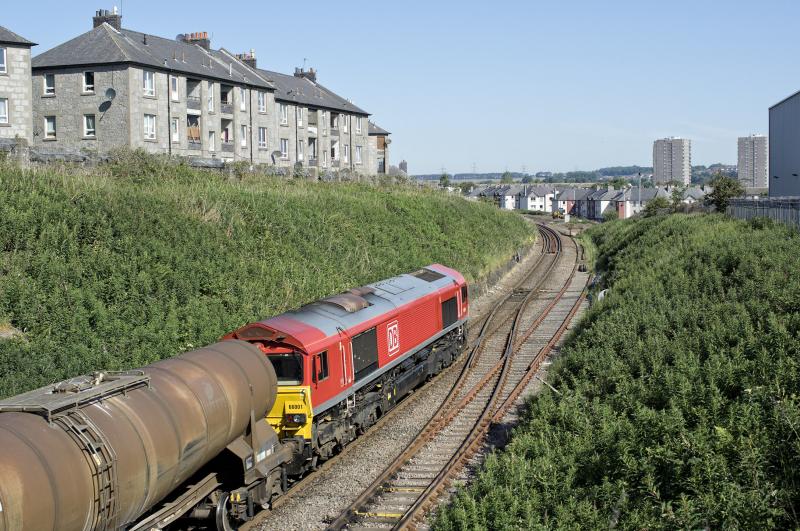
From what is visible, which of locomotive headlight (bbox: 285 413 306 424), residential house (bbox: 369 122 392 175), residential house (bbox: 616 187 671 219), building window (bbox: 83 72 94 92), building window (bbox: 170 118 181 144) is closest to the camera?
locomotive headlight (bbox: 285 413 306 424)

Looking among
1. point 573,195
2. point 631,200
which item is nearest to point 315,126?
point 631,200

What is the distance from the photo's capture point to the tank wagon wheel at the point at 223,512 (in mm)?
13164

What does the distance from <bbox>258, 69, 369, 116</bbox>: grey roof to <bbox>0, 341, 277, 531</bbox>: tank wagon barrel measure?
157 ft

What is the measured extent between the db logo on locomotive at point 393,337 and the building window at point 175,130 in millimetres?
29375

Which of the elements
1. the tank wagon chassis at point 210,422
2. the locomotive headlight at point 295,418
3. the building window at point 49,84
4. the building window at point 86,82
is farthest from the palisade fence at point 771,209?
the building window at point 49,84

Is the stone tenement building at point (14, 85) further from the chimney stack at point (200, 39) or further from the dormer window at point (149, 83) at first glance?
the chimney stack at point (200, 39)

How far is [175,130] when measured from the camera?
46906mm

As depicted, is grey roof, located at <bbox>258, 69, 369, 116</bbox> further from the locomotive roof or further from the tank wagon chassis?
the tank wagon chassis

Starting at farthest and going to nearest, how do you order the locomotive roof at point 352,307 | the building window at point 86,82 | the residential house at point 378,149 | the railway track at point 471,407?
the residential house at point 378,149 < the building window at point 86,82 < the locomotive roof at point 352,307 < the railway track at point 471,407

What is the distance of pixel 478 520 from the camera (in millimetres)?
12586

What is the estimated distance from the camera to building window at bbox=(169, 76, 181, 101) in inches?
1816

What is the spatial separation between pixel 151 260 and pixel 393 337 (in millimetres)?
7281

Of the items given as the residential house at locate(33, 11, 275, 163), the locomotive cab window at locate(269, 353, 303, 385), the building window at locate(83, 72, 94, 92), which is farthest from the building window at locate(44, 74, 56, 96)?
the locomotive cab window at locate(269, 353, 303, 385)

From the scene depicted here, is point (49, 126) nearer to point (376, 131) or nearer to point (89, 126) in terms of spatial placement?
point (89, 126)
